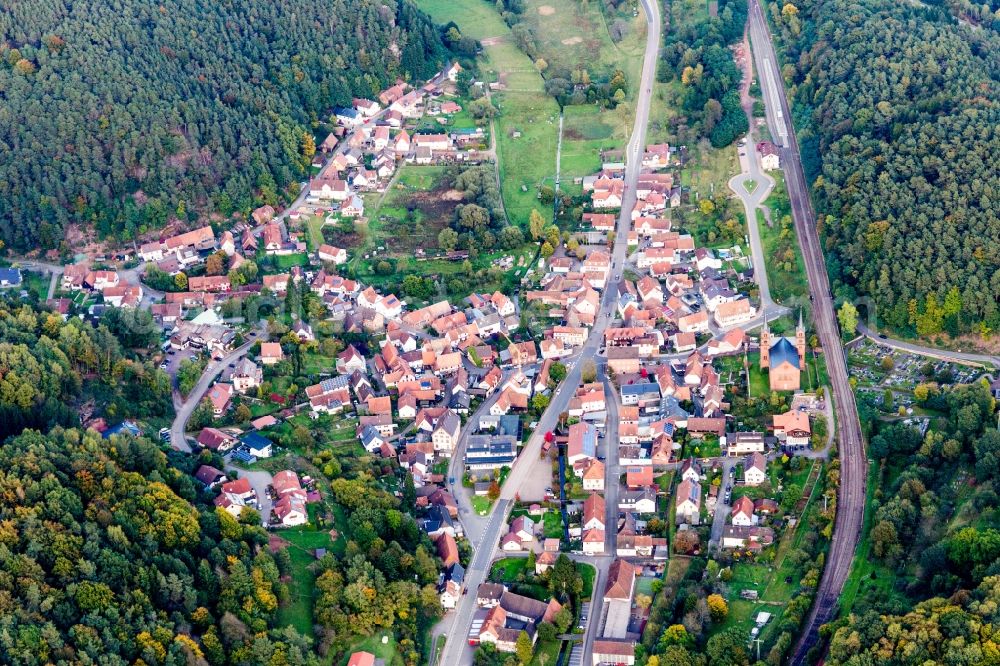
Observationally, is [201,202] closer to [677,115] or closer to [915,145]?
[677,115]

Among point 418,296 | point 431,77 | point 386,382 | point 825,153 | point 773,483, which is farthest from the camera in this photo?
point 431,77

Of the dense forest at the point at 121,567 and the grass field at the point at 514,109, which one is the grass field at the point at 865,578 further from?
the grass field at the point at 514,109

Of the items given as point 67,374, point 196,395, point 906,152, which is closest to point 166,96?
point 196,395

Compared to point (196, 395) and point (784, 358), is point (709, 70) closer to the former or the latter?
point (784, 358)

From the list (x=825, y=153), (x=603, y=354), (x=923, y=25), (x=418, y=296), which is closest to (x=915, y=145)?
(x=825, y=153)

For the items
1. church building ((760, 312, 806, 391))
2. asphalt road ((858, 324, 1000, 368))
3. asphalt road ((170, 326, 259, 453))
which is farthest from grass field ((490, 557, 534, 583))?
asphalt road ((858, 324, 1000, 368))

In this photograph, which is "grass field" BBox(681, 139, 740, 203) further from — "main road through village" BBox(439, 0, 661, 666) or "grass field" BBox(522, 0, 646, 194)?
"grass field" BBox(522, 0, 646, 194)
